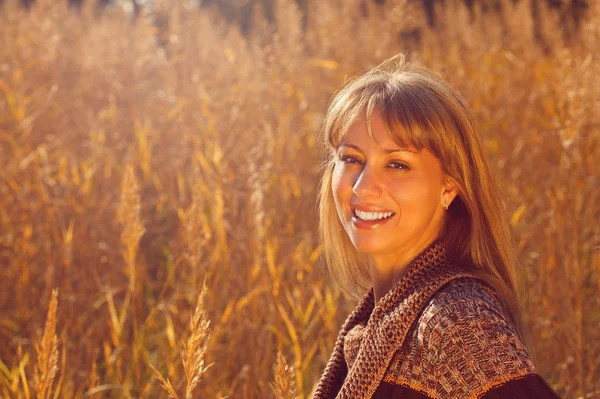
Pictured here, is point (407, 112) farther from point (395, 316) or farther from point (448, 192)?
point (395, 316)

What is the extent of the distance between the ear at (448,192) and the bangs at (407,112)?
0.25 feet

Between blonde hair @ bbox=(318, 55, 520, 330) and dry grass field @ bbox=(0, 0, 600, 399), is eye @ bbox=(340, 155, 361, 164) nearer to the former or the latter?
blonde hair @ bbox=(318, 55, 520, 330)

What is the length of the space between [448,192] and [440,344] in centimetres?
48

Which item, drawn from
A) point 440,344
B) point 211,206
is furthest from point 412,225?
point 211,206

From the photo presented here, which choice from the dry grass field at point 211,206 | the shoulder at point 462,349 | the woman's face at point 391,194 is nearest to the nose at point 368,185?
the woman's face at point 391,194

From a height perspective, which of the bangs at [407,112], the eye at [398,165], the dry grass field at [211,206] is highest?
the bangs at [407,112]

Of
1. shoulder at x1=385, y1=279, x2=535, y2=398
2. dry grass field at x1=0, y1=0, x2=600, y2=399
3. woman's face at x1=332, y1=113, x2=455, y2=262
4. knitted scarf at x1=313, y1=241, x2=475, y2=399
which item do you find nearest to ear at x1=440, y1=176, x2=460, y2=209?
woman's face at x1=332, y1=113, x2=455, y2=262

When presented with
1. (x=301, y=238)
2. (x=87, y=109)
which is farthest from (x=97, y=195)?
(x=87, y=109)

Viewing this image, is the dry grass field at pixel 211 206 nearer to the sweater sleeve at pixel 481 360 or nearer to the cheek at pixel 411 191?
the sweater sleeve at pixel 481 360

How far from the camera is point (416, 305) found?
1.42 meters

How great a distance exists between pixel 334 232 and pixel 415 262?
50cm

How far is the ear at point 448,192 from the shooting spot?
1.65m

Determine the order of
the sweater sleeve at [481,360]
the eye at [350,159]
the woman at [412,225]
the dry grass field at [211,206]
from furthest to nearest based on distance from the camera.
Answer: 1. the dry grass field at [211,206]
2. the eye at [350,159]
3. the woman at [412,225]
4. the sweater sleeve at [481,360]

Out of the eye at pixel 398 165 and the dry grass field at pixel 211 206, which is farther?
the dry grass field at pixel 211 206
